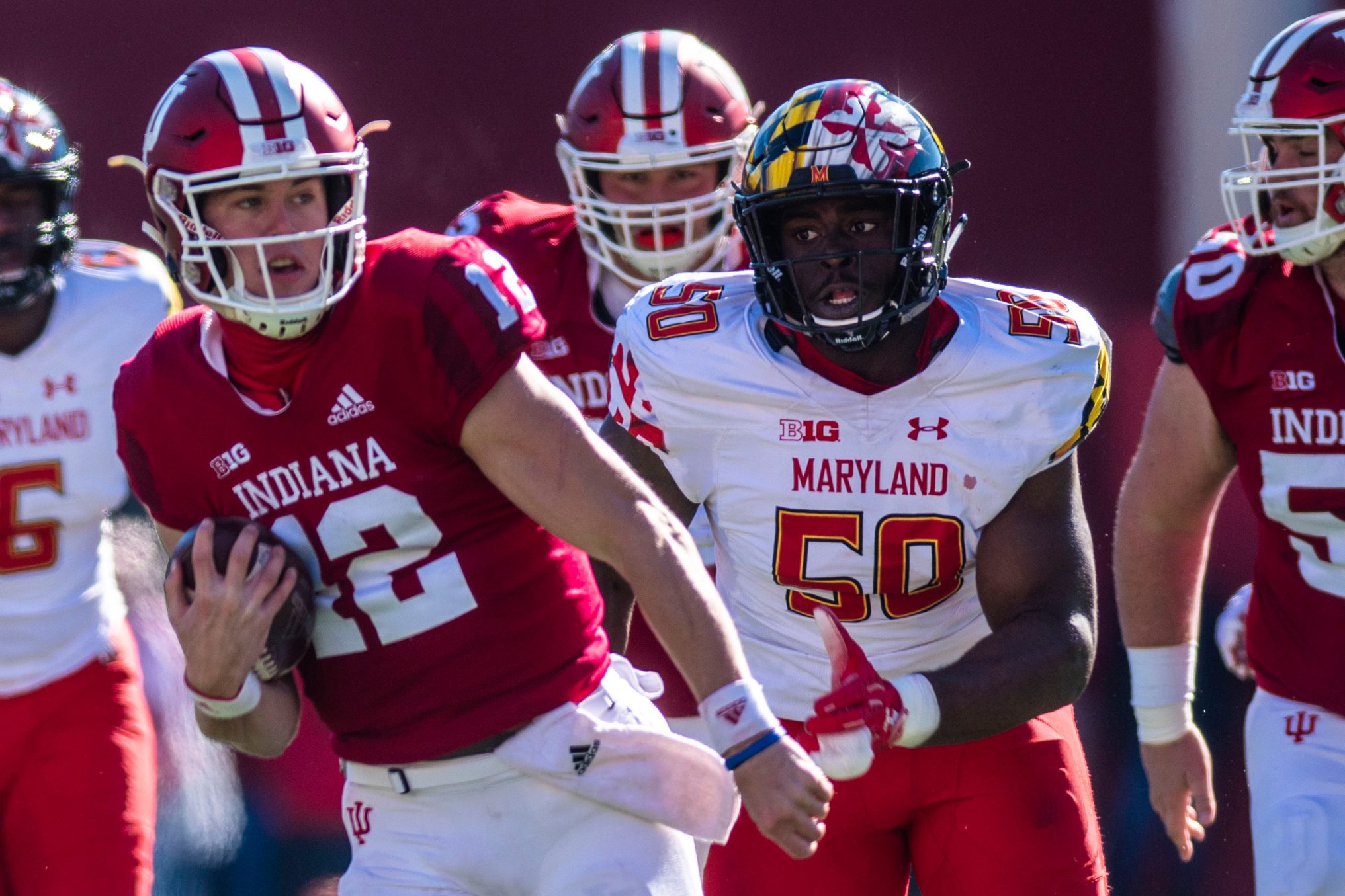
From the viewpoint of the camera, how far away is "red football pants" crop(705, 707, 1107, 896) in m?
2.79

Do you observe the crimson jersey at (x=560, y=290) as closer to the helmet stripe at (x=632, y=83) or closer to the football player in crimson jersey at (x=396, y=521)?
the helmet stripe at (x=632, y=83)

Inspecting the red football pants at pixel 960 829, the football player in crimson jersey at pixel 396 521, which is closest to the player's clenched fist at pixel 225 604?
the football player in crimson jersey at pixel 396 521

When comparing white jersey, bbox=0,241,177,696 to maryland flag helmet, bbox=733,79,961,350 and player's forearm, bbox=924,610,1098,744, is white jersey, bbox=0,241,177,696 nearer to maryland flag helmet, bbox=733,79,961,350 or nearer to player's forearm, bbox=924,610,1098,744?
maryland flag helmet, bbox=733,79,961,350

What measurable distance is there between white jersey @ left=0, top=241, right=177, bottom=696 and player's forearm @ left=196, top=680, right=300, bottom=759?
97 cm

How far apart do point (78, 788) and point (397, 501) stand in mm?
1242

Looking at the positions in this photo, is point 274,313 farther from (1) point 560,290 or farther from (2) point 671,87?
(2) point 671,87

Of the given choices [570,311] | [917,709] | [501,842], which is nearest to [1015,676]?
[917,709]

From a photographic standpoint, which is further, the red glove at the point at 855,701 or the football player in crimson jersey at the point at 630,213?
the football player in crimson jersey at the point at 630,213

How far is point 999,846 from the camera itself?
2803mm

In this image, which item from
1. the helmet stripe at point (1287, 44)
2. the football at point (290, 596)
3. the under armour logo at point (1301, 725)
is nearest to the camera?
the football at point (290, 596)

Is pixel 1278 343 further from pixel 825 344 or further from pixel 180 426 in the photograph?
pixel 180 426

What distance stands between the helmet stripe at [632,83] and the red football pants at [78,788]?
1.65m

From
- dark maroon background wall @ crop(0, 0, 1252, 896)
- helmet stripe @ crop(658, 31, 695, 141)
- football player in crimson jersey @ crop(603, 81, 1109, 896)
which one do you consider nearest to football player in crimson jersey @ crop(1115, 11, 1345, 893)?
football player in crimson jersey @ crop(603, 81, 1109, 896)

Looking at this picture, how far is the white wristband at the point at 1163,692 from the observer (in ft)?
11.5
